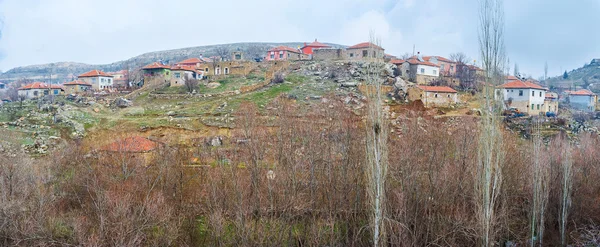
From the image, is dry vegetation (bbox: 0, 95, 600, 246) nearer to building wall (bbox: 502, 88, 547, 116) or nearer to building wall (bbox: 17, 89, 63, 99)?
building wall (bbox: 502, 88, 547, 116)

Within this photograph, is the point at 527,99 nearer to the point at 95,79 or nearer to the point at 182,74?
the point at 182,74

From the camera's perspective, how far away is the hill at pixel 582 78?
93.5 meters

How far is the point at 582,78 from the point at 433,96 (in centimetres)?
8407

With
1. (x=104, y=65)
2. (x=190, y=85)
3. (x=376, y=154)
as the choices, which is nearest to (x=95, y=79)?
(x=190, y=85)

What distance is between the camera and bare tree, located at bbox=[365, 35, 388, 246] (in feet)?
40.5

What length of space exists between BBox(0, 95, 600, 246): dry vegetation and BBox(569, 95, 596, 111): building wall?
47.7m

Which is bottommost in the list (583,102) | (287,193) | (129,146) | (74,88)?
(287,193)

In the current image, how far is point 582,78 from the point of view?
102 meters

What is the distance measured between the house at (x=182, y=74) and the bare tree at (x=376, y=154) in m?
40.5

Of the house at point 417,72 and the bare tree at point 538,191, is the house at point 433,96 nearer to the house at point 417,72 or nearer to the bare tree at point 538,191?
the house at point 417,72

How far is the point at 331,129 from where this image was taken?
19.0 meters

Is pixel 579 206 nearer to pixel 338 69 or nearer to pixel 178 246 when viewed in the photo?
pixel 178 246

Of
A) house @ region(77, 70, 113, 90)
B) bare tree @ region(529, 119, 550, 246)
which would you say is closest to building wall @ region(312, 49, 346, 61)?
house @ region(77, 70, 113, 90)

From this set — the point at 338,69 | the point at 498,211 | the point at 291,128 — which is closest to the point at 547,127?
the point at 338,69
